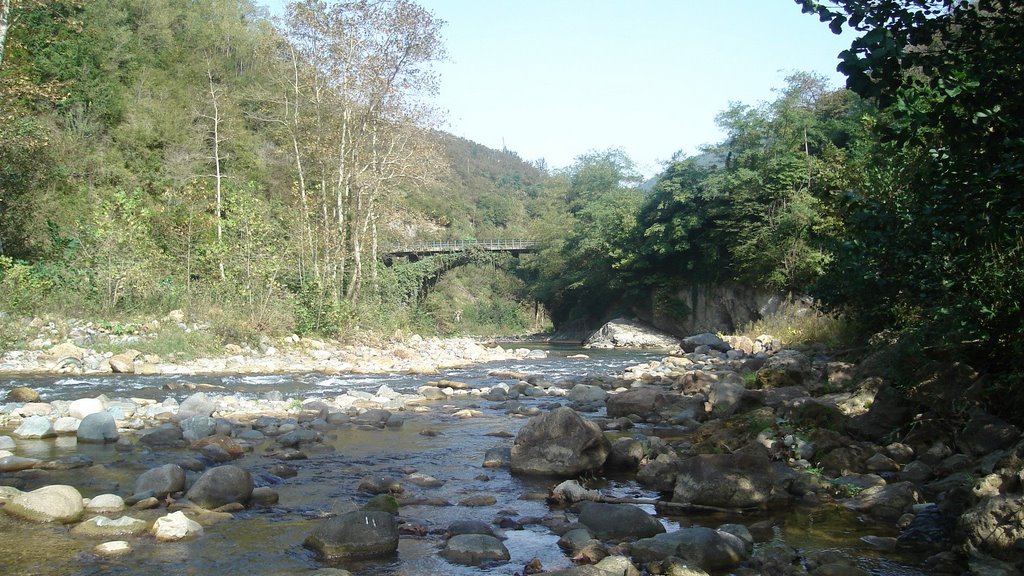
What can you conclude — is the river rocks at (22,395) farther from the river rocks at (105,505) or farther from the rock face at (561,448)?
the rock face at (561,448)

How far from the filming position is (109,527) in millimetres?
5098

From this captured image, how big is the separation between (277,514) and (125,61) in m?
37.1

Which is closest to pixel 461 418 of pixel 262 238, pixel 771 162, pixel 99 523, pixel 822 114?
pixel 99 523

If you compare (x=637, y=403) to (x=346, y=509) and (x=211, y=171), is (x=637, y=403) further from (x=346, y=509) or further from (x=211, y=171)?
(x=211, y=171)

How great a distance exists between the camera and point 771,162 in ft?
105

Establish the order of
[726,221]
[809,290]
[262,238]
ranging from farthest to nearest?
[726,221]
[262,238]
[809,290]

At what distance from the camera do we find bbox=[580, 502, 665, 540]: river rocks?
17.5 feet

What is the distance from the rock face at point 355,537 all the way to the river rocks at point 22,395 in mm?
7981

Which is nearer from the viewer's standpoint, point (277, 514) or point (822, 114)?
point (277, 514)

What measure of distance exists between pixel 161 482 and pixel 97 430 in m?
2.88

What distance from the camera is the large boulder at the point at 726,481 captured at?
606cm

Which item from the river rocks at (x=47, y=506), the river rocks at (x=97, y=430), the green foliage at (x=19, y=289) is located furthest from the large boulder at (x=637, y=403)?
the green foliage at (x=19, y=289)

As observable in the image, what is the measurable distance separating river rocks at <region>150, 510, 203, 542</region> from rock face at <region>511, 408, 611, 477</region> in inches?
129

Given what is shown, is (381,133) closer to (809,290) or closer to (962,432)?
(809,290)
